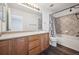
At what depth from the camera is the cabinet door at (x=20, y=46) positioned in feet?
4.19

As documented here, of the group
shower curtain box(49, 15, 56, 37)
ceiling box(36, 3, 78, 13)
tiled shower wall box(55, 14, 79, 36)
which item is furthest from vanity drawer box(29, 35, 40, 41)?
ceiling box(36, 3, 78, 13)

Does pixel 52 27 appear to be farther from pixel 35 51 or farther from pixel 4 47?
pixel 4 47

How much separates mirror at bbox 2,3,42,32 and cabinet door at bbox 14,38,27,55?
0.15 metres

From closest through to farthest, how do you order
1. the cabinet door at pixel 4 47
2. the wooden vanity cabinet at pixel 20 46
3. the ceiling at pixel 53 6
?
1. the cabinet door at pixel 4 47
2. the wooden vanity cabinet at pixel 20 46
3. the ceiling at pixel 53 6

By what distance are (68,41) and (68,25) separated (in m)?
0.24

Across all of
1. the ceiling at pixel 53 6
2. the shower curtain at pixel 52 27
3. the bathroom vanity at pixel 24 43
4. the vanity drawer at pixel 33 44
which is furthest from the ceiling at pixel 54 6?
the vanity drawer at pixel 33 44

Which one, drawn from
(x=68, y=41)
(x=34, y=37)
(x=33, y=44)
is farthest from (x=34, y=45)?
(x=68, y=41)

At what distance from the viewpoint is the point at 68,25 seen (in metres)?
1.37

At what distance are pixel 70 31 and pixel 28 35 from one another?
63cm

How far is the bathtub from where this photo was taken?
53.1 inches

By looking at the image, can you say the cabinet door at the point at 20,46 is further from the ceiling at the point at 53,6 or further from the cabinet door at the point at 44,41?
the ceiling at the point at 53,6

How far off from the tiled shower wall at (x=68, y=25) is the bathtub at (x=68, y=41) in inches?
2.3

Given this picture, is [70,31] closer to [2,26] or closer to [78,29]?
[78,29]

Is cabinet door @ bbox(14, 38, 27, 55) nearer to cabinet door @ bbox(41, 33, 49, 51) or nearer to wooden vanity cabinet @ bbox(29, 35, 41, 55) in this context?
wooden vanity cabinet @ bbox(29, 35, 41, 55)
